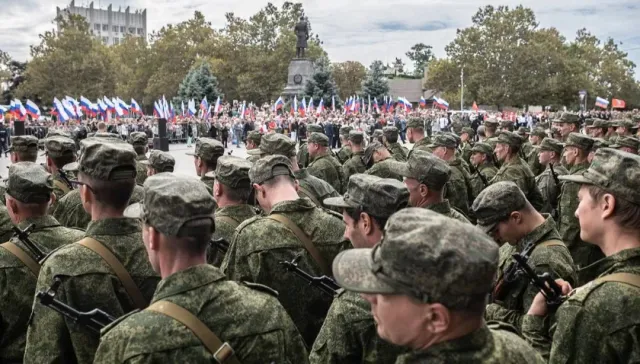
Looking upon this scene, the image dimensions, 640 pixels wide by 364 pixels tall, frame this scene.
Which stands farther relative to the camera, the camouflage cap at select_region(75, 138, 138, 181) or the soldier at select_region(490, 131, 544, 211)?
the soldier at select_region(490, 131, 544, 211)

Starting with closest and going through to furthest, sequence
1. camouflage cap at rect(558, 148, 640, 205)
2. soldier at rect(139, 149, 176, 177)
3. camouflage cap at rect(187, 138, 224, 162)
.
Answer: camouflage cap at rect(558, 148, 640, 205), camouflage cap at rect(187, 138, 224, 162), soldier at rect(139, 149, 176, 177)

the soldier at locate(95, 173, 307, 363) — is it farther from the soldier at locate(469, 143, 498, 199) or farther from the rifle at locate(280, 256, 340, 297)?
the soldier at locate(469, 143, 498, 199)

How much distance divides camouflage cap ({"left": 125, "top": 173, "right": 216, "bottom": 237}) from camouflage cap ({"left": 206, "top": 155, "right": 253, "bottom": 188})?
6.73ft

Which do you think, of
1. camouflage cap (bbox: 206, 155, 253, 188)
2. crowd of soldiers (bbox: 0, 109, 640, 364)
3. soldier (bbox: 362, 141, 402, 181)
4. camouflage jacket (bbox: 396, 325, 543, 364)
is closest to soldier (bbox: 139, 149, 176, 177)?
crowd of soldiers (bbox: 0, 109, 640, 364)

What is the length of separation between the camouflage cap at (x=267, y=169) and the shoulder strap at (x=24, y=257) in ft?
4.88

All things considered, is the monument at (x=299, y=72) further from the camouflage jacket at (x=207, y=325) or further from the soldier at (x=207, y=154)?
the camouflage jacket at (x=207, y=325)

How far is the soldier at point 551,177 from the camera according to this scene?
841 centimetres

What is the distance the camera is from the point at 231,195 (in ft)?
16.2

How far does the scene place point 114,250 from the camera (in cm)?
329

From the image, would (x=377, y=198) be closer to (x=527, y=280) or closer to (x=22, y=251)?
(x=527, y=280)

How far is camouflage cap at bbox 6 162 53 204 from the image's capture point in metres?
3.89

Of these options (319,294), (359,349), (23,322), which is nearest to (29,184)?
(23,322)

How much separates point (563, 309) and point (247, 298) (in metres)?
1.34

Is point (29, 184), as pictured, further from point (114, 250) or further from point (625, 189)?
point (625, 189)
